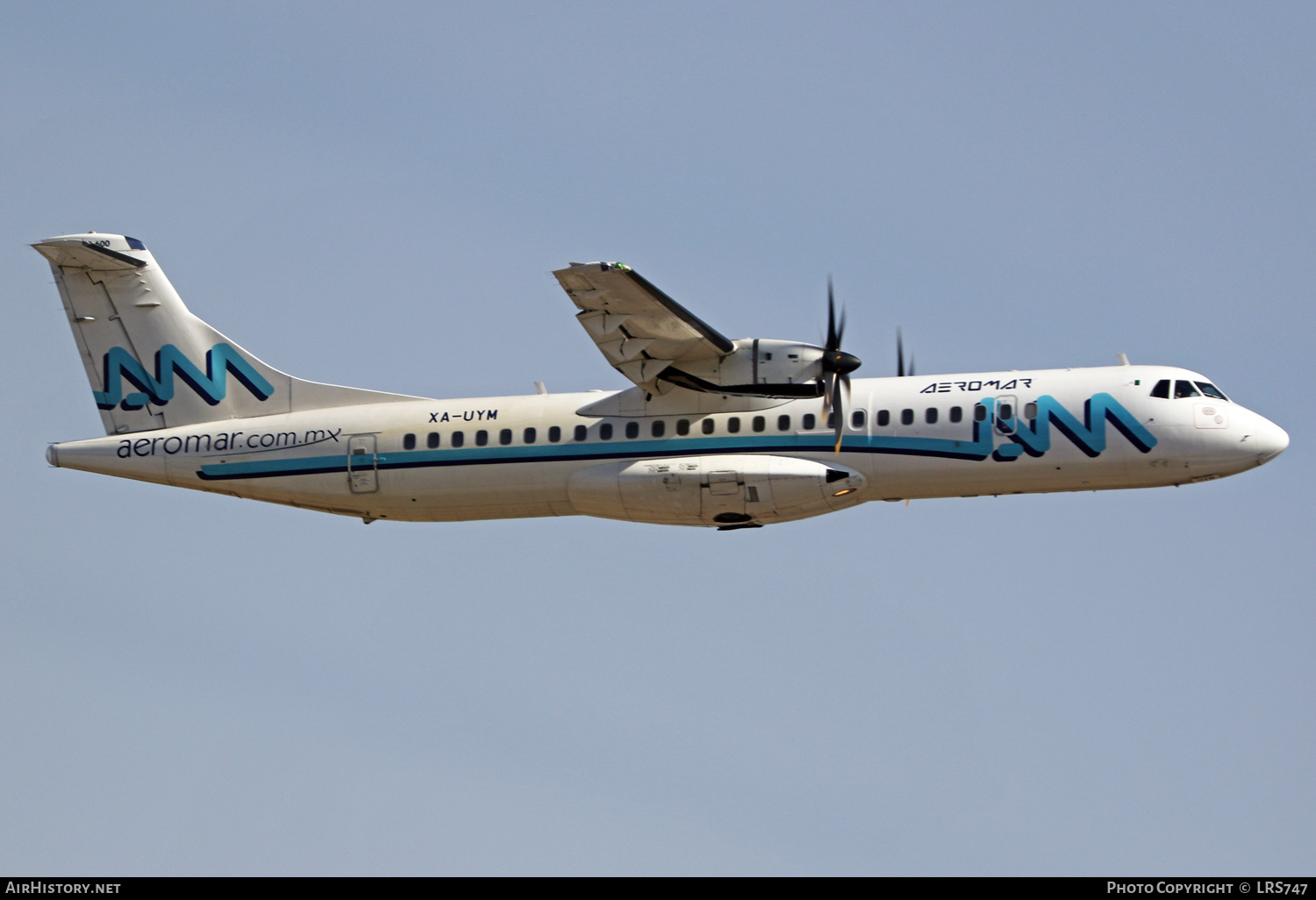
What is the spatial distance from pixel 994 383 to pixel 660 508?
6150mm

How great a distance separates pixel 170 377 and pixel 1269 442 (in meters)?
20.3

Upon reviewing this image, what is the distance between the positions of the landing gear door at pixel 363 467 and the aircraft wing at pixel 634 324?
4873 mm

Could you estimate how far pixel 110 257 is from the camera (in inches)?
1254

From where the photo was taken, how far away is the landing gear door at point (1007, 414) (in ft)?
89.6

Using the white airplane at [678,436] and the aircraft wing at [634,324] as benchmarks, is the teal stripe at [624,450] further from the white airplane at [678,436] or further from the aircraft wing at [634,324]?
the aircraft wing at [634,324]

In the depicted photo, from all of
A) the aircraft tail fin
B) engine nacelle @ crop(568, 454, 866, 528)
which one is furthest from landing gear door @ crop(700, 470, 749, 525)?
the aircraft tail fin

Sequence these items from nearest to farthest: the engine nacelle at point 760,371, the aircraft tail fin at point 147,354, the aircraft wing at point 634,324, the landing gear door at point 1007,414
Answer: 1. the aircraft wing at point 634,324
2. the landing gear door at point 1007,414
3. the engine nacelle at point 760,371
4. the aircraft tail fin at point 147,354

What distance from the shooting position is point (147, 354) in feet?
105

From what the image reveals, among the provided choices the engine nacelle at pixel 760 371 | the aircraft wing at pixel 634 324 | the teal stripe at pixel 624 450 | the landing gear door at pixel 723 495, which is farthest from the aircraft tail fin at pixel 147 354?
the landing gear door at pixel 723 495

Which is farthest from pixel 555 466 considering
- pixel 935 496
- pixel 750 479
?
pixel 935 496

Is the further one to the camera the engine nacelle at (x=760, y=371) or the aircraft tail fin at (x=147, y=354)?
the aircraft tail fin at (x=147, y=354)

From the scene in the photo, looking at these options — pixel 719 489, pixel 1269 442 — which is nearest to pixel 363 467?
pixel 719 489
